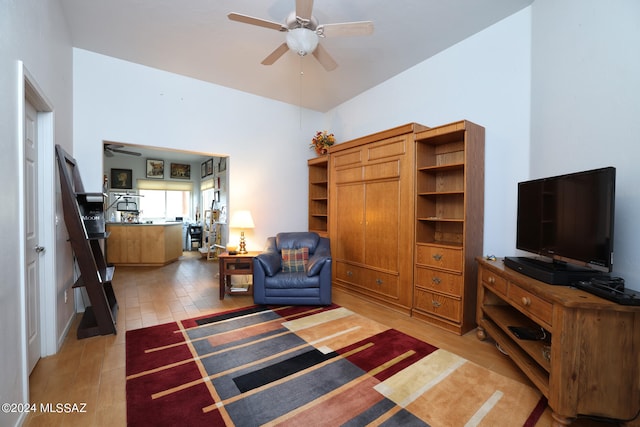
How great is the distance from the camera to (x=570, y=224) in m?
1.88

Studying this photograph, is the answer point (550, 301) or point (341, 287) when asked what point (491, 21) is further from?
point (341, 287)

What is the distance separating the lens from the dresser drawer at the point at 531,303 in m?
1.64

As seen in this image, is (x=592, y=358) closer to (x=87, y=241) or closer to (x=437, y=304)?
(x=437, y=304)

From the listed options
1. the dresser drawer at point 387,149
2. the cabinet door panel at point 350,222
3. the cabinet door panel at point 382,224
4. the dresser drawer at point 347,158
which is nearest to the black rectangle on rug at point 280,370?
the cabinet door panel at point 382,224

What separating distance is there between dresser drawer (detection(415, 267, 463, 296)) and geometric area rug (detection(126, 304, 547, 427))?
628mm

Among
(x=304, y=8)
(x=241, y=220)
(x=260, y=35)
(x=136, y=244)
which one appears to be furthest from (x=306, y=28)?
(x=136, y=244)

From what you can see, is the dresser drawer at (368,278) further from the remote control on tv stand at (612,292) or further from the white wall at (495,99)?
the remote control on tv stand at (612,292)

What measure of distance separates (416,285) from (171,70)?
169 inches

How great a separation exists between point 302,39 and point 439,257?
247cm

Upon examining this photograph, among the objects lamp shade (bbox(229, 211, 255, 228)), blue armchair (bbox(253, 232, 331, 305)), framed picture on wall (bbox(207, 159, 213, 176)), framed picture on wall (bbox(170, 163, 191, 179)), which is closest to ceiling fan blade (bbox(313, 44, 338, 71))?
blue armchair (bbox(253, 232, 331, 305))

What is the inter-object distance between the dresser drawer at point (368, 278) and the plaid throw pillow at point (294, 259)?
677 millimetres

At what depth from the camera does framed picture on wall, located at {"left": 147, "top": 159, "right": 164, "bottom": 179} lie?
8555mm

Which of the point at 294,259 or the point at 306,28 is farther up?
the point at 306,28

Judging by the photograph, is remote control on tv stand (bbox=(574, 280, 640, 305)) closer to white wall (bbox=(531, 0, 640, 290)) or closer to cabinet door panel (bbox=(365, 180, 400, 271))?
white wall (bbox=(531, 0, 640, 290))
